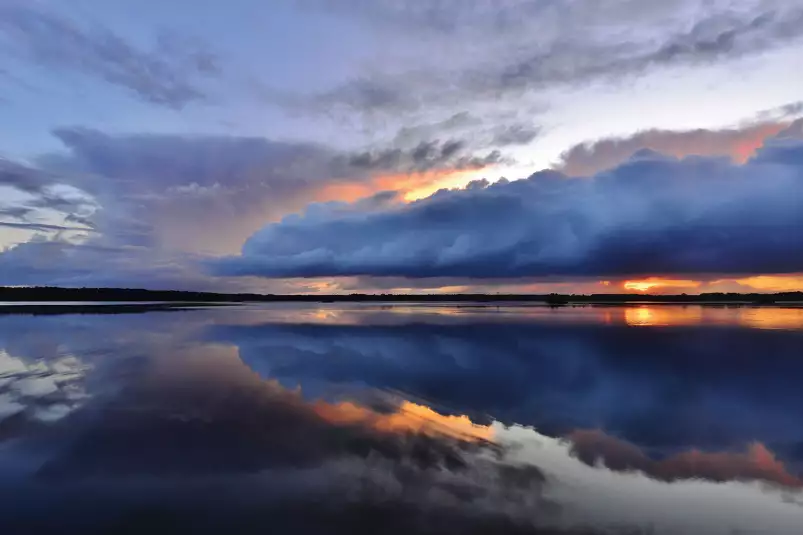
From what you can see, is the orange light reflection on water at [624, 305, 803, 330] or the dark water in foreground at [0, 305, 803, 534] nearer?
the dark water in foreground at [0, 305, 803, 534]

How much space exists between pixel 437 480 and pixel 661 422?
853 centimetres

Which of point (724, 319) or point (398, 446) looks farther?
point (724, 319)

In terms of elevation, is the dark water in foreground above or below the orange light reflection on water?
above

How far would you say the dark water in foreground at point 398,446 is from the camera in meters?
8.52

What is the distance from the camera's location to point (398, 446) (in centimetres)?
1219

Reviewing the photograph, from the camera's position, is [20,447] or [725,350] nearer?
[20,447]

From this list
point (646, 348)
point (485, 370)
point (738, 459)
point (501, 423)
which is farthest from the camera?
point (646, 348)

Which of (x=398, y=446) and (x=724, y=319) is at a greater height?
(x=398, y=446)

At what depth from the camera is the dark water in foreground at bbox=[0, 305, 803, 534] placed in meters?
8.52

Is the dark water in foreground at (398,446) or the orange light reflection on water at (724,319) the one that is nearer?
the dark water in foreground at (398,446)

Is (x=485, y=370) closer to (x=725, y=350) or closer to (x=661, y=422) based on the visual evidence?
(x=661, y=422)

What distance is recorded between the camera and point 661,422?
15.0 m

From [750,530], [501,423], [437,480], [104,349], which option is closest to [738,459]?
[750,530]

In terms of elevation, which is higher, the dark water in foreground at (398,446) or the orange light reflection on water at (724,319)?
the dark water in foreground at (398,446)
